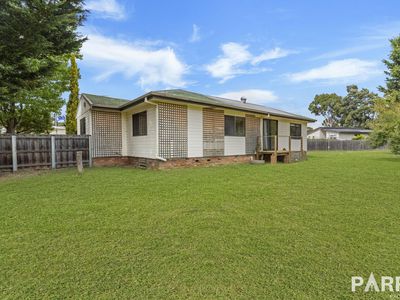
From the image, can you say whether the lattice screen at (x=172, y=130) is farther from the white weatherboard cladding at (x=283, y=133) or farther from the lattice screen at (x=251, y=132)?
the white weatherboard cladding at (x=283, y=133)

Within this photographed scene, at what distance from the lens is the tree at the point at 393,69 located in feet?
66.8

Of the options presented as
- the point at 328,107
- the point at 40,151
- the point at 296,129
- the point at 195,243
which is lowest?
the point at 195,243

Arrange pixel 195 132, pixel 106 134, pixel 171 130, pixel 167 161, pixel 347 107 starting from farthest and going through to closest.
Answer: pixel 347 107 → pixel 106 134 → pixel 195 132 → pixel 171 130 → pixel 167 161

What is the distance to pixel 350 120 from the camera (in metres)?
50.7

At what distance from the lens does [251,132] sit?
1298cm

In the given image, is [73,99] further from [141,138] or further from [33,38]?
[33,38]

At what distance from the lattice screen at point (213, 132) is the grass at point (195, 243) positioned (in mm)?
5649

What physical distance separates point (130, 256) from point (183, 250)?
1.92ft

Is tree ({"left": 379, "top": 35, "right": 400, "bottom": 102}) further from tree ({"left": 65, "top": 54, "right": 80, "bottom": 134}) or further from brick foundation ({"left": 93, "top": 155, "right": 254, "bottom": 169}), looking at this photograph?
tree ({"left": 65, "top": 54, "right": 80, "bottom": 134})

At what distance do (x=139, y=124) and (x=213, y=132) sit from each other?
3445 mm

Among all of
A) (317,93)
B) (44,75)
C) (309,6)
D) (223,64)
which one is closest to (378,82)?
(223,64)

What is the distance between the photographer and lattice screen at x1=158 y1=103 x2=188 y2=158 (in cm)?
945

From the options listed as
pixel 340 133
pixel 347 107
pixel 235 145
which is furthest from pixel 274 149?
pixel 347 107

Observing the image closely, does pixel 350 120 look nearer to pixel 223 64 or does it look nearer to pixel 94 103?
pixel 223 64
